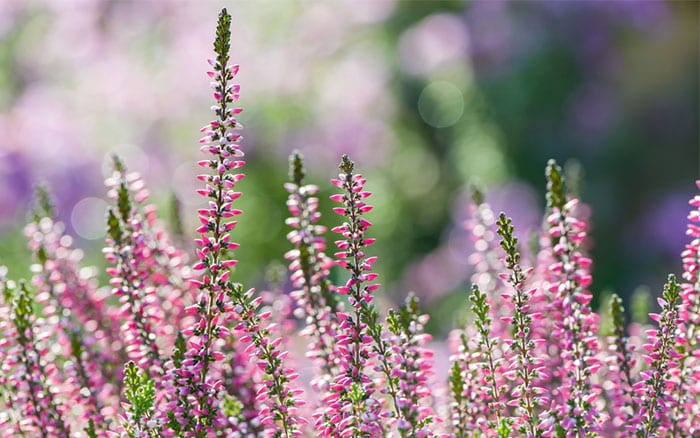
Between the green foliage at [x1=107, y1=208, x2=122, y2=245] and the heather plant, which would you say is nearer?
the heather plant

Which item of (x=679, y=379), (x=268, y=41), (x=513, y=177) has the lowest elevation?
(x=679, y=379)

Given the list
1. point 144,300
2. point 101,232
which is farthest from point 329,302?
point 101,232

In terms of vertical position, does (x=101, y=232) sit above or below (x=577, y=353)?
above

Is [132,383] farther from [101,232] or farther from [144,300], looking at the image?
[101,232]

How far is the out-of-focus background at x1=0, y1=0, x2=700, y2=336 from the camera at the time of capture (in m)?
5.78

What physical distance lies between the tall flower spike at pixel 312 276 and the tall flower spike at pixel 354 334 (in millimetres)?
84

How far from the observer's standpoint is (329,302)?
1545mm

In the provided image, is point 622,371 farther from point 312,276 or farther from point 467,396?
point 312,276

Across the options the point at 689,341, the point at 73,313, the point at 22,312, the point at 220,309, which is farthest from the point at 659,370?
the point at 73,313

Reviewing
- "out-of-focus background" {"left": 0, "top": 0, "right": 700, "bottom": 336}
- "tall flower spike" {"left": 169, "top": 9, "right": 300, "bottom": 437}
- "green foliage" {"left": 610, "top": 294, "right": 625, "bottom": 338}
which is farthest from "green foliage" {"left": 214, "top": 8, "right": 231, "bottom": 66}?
"out-of-focus background" {"left": 0, "top": 0, "right": 700, "bottom": 336}

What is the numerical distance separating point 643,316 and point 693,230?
60cm

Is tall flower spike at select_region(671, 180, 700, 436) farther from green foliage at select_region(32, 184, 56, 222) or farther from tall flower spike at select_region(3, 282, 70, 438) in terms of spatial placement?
green foliage at select_region(32, 184, 56, 222)

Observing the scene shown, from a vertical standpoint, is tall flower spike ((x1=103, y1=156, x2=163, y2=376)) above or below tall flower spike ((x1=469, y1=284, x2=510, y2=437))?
above

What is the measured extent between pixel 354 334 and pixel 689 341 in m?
0.49
